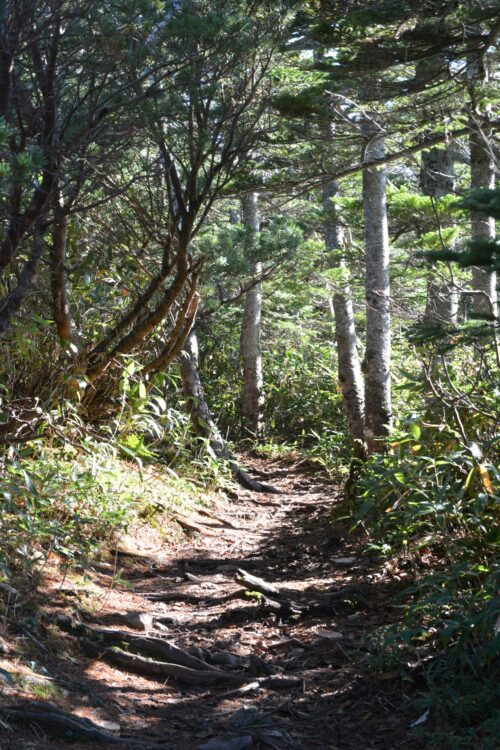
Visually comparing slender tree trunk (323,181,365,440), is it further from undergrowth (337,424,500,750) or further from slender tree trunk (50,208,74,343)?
slender tree trunk (50,208,74,343)

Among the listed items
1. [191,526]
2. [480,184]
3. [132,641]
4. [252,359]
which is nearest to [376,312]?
[480,184]

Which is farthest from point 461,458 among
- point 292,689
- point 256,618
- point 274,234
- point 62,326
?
point 274,234

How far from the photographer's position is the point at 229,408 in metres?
13.8

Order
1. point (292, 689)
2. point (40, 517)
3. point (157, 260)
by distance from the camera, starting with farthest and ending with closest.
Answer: point (157, 260), point (40, 517), point (292, 689)

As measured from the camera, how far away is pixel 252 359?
13.6 metres

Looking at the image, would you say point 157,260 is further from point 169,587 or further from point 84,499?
point 169,587

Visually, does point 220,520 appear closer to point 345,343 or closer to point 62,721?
point 345,343

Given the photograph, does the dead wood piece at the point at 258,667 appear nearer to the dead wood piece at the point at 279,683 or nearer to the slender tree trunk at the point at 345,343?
the dead wood piece at the point at 279,683

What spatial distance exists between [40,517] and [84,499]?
0.67 meters

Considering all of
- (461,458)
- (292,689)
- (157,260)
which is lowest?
(292,689)

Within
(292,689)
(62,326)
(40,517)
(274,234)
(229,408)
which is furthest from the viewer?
(229,408)

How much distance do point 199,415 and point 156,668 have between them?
5.84 metres

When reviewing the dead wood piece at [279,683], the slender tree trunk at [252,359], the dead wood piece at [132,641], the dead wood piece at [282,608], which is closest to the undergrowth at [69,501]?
the dead wood piece at [132,641]

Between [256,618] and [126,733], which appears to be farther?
[256,618]
